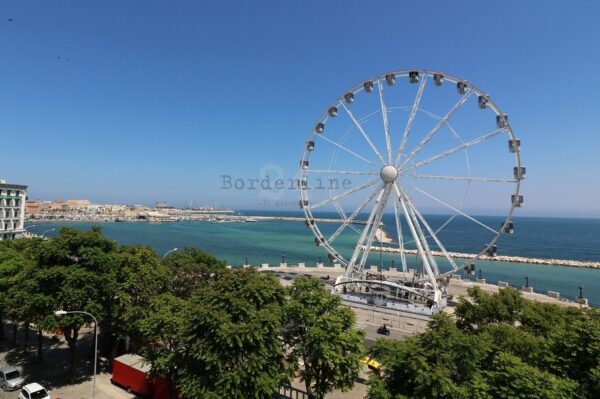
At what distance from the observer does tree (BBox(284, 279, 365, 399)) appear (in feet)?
45.3

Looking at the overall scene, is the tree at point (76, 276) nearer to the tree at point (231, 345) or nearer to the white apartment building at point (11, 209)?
the tree at point (231, 345)

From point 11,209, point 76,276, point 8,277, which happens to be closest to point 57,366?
point 8,277

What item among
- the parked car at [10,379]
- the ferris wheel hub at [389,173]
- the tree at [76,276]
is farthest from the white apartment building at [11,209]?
the ferris wheel hub at [389,173]

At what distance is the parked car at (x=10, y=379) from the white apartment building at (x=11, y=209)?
174 ft

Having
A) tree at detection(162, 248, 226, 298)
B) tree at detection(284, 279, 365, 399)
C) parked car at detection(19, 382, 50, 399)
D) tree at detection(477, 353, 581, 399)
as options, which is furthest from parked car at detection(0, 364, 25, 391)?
tree at detection(477, 353, 581, 399)

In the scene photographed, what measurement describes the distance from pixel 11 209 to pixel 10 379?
188ft

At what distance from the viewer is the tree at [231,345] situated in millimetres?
12562

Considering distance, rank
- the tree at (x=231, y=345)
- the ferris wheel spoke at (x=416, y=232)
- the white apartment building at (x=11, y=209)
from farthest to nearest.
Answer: the white apartment building at (x=11, y=209) → the ferris wheel spoke at (x=416, y=232) → the tree at (x=231, y=345)

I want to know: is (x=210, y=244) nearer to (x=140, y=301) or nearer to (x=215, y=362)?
(x=140, y=301)

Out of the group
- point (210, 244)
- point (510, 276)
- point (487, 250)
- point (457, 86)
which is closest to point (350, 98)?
point (457, 86)

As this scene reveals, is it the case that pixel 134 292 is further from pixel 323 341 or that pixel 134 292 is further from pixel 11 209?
pixel 11 209

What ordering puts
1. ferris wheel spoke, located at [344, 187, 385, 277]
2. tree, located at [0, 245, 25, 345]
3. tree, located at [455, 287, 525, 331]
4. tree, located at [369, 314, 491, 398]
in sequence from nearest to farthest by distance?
1. tree, located at [369, 314, 491, 398]
2. tree, located at [455, 287, 525, 331]
3. tree, located at [0, 245, 25, 345]
4. ferris wheel spoke, located at [344, 187, 385, 277]

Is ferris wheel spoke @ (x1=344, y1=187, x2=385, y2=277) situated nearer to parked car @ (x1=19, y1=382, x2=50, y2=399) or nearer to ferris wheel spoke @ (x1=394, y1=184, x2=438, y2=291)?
ferris wheel spoke @ (x1=394, y1=184, x2=438, y2=291)

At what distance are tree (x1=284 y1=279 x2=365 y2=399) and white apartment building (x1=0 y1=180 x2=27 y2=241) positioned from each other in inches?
2637
